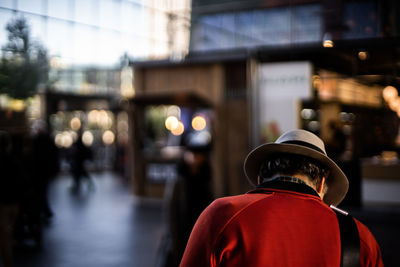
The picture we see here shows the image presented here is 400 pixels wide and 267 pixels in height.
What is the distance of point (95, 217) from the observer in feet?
33.5

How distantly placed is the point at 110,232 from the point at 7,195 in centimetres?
338

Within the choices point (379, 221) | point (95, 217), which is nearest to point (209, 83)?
point (95, 217)

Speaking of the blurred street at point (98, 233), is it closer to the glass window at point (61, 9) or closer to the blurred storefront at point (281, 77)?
the blurred storefront at point (281, 77)

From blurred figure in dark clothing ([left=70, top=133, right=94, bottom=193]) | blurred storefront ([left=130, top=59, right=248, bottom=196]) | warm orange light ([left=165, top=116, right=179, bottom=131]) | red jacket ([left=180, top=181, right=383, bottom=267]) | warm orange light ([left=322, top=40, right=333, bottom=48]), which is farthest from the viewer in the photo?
warm orange light ([left=165, top=116, right=179, bottom=131])

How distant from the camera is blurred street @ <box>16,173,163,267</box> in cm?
671

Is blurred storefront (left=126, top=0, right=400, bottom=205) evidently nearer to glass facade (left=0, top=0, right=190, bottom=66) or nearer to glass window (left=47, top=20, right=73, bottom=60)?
glass facade (left=0, top=0, right=190, bottom=66)

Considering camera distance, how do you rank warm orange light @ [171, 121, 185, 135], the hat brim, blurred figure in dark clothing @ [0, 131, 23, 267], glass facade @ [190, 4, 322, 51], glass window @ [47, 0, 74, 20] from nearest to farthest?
the hat brim, blurred figure in dark clothing @ [0, 131, 23, 267], glass facade @ [190, 4, 322, 51], glass window @ [47, 0, 74, 20], warm orange light @ [171, 121, 185, 135]

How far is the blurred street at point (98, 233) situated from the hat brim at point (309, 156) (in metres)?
4.60

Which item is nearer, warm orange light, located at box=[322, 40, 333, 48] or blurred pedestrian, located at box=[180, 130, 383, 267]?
blurred pedestrian, located at box=[180, 130, 383, 267]

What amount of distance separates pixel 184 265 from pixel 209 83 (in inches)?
392

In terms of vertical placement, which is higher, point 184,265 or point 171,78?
point 171,78

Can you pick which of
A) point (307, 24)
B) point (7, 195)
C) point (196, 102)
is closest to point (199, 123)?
point (196, 102)

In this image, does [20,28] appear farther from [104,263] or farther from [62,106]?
[62,106]

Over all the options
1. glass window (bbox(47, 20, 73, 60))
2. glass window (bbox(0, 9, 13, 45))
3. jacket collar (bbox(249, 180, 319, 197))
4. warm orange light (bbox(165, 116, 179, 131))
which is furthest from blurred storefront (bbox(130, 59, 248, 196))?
jacket collar (bbox(249, 180, 319, 197))
